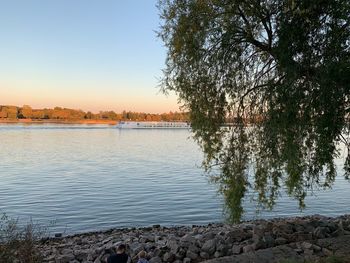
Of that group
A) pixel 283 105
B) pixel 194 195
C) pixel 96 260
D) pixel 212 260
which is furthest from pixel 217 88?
pixel 194 195

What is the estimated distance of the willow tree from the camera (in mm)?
12031

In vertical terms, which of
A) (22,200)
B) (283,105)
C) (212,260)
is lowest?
(22,200)

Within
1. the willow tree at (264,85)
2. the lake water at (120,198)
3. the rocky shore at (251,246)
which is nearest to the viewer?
the willow tree at (264,85)

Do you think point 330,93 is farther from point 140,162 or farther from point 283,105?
point 140,162

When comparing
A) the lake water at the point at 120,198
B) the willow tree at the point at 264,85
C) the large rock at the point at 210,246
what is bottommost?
the lake water at the point at 120,198

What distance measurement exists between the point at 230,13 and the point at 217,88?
2.88 meters

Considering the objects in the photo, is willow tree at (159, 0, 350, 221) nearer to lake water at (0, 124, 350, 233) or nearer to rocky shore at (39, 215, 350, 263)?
rocky shore at (39, 215, 350, 263)

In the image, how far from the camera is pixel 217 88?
16234 millimetres

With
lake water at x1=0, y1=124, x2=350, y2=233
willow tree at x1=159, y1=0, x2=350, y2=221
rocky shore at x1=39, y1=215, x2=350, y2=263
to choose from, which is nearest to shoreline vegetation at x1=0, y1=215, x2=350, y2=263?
rocky shore at x1=39, y1=215, x2=350, y2=263

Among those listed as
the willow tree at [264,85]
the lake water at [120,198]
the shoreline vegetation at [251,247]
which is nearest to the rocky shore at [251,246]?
the shoreline vegetation at [251,247]

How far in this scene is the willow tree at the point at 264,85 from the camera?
39.5 feet

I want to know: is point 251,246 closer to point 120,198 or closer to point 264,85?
point 264,85

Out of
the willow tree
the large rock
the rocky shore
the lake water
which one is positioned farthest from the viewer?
the lake water

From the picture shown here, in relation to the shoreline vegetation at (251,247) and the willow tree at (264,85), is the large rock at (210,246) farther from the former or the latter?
the willow tree at (264,85)
